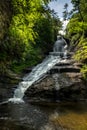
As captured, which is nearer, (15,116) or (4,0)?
(4,0)

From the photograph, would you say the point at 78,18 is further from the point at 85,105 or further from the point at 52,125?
the point at 52,125

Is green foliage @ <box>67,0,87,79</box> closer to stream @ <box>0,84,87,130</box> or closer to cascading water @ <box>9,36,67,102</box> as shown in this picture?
cascading water @ <box>9,36,67,102</box>

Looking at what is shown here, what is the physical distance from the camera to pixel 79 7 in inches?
1138

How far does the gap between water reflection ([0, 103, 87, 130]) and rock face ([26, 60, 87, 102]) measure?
287cm

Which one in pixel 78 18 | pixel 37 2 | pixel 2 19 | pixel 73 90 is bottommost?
pixel 73 90

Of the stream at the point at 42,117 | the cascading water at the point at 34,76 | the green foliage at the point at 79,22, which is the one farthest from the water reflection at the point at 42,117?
the green foliage at the point at 79,22

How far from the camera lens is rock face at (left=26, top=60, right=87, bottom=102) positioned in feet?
63.4

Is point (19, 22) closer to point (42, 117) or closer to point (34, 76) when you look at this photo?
point (42, 117)

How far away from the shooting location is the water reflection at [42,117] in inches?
435

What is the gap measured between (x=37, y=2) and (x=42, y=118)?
621 cm

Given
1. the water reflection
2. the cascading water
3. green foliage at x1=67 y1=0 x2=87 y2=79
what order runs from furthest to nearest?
green foliage at x1=67 y1=0 x2=87 y2=79 → the cascading water → the water reflection

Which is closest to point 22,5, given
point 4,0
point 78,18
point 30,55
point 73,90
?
point 4,0

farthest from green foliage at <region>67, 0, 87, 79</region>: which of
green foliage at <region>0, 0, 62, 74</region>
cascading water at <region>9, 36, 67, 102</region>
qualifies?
green foliage at <region>0, 0, 62, 74</region>

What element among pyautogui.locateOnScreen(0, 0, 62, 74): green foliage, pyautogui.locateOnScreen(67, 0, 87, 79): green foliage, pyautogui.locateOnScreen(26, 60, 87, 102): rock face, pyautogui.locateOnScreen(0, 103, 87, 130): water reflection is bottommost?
pyautogui.locateOnScreen(0, 103, 87, 130): water reflection
